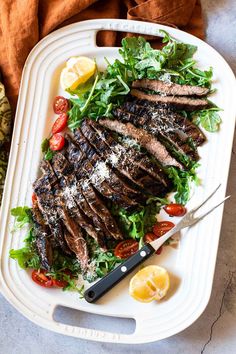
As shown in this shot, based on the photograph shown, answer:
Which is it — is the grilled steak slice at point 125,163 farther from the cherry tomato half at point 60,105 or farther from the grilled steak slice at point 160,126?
the cherry tomato half at point 60,105

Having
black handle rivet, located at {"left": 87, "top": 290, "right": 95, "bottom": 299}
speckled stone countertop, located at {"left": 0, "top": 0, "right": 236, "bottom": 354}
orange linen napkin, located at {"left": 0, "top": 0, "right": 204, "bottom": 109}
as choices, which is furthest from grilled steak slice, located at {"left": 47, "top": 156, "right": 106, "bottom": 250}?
orange linen napkin, located at {"left": 0, "top": 0, "right": 204, "bottom": 109}

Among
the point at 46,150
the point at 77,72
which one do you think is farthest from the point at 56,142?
the point at 77,72

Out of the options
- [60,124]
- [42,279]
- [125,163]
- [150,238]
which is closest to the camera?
[125,163]

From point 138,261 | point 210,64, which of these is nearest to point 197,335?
point 138,261

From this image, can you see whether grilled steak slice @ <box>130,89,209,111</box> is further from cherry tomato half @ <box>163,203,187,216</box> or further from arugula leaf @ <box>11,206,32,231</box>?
arugula leaf @ <box>11,206,32,231</box>

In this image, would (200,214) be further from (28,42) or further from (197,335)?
(28,42)

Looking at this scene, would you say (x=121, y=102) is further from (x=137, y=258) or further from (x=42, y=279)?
(x=42, y=279)
